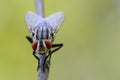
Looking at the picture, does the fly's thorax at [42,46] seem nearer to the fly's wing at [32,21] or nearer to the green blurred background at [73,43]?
the fly's wing at [32,21]

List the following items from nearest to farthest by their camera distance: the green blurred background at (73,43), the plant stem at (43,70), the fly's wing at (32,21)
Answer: the plant stem at (43,70)
the fly's wing at (32,21)
the green blurred background at (73,43)

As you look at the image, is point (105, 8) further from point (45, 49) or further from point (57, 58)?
point (45, 49)

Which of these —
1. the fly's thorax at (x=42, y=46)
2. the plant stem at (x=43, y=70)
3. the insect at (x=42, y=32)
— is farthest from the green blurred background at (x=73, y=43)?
the plant stem at (x=43, y=70)

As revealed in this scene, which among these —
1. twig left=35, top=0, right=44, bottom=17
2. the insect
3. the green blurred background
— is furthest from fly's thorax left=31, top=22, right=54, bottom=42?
the green blurred background

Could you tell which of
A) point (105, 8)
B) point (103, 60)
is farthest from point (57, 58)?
point (105, 8)

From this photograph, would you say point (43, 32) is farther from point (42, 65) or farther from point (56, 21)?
point (42, 65)

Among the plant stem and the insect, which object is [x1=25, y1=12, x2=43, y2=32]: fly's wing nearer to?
the insect

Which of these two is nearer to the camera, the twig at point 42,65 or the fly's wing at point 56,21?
the twig at point 42,65

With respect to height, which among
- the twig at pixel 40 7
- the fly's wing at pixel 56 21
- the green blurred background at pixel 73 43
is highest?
the twig at pixel 40 7
